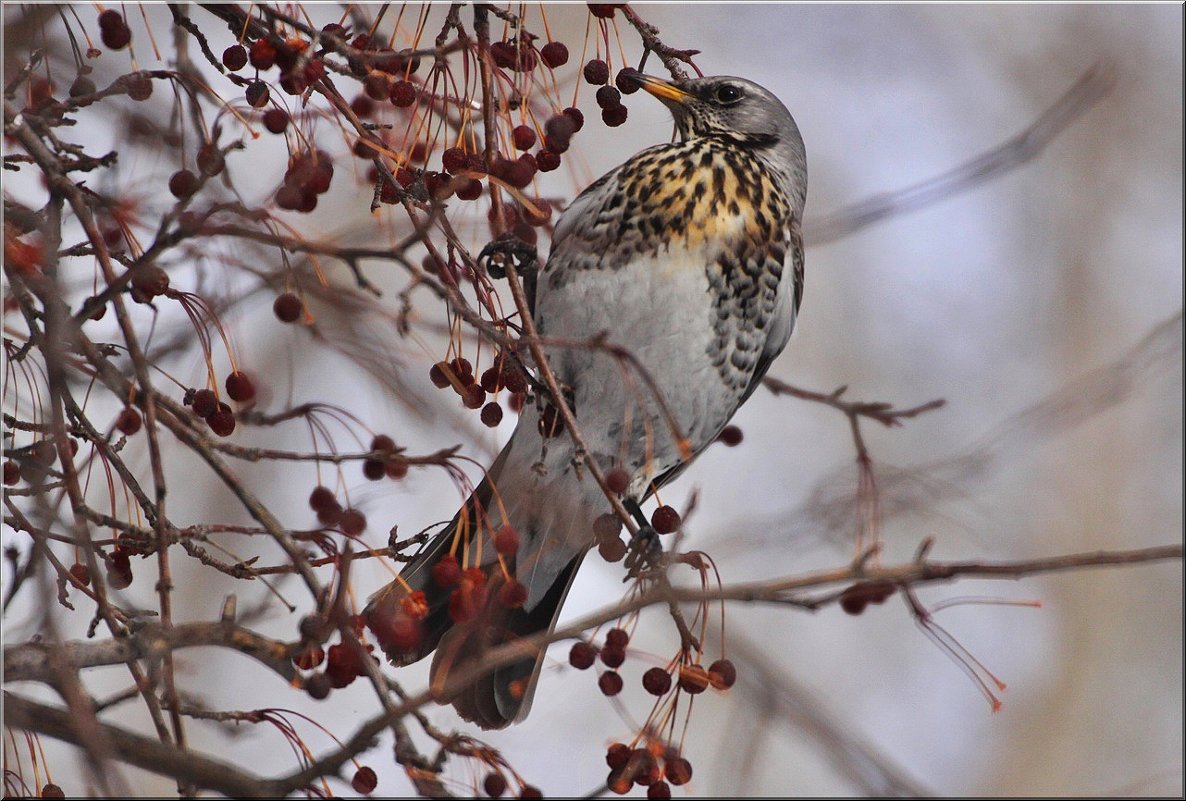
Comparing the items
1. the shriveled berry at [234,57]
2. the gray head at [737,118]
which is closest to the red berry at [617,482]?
the shriveled berry at [234,57]

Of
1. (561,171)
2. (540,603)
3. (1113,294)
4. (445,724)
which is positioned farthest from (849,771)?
(1113,294)

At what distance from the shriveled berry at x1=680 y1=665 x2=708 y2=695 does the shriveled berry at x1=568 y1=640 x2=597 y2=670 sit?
0.15 metres

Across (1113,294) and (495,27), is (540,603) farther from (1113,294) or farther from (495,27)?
(1113,294)

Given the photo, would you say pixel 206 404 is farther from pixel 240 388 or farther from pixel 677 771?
pixel 677 771

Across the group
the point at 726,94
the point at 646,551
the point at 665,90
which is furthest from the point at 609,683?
the point at 726,94

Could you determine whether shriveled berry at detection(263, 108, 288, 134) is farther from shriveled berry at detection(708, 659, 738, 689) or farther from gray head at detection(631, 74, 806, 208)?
gray head at detection(631, 74, 806, 208)

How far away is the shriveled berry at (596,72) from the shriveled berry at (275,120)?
0.49m

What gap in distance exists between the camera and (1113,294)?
634 cm

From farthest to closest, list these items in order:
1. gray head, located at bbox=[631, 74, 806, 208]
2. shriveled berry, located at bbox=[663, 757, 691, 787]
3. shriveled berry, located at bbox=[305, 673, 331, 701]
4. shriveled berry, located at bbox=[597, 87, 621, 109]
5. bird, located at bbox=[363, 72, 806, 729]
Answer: gray head, located at bbox=[631, 74, 806, 208]
bird, located at bbox=[363, 72, 806, 729]
shriveled berry, located at bbox=[597, 87, 621, 109]
shriveled berry, located at bbox=[663, 757, 691, 787]
shriveled berry, located at bbox=[305, 673, 331, 701]

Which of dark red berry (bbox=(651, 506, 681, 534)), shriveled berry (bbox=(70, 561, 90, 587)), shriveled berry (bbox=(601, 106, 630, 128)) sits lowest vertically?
shriveled berry (bbox=(70, 561, 90, 587))

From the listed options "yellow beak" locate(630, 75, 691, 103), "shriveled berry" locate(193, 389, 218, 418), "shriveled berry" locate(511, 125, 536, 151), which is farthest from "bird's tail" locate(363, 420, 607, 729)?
"yellow beak" locate(630, 75, 691, 103)

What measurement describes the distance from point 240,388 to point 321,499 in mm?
224

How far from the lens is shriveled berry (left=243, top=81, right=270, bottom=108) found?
1.49 meters

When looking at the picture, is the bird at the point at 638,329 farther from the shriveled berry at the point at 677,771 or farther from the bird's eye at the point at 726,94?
the shriveled berry at the point at 677,771
